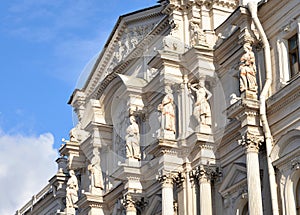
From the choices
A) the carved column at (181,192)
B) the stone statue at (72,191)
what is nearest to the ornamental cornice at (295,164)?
the carved column at (181,192)

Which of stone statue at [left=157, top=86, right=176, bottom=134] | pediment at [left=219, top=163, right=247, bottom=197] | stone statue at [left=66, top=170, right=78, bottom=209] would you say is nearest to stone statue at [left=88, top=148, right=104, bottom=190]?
stone statue at [left=66, top=170, right=78, bottom=209]

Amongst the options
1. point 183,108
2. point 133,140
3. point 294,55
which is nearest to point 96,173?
point 133,140

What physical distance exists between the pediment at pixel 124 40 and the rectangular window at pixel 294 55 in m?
7.97

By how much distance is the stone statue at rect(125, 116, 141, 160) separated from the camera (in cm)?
2961

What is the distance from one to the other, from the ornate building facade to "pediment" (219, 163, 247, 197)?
35mm

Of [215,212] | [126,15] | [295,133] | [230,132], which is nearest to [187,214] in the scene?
[215,212]

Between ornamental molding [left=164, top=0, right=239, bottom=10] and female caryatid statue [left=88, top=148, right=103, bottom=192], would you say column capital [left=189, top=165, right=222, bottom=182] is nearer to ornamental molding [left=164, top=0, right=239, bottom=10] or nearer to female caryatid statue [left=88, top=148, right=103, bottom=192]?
ornamental molding [left=164, top=0, right=239, bottom=10]

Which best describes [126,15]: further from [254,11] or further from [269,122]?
[269,122]

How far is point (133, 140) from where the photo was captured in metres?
30.0

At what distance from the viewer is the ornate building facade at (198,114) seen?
23797 mm

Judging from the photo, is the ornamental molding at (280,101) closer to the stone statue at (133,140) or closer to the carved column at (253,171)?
the carved column at (253,171)

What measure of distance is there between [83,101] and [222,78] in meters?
11.6

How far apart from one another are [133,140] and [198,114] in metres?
3.89

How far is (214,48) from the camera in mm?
27625
